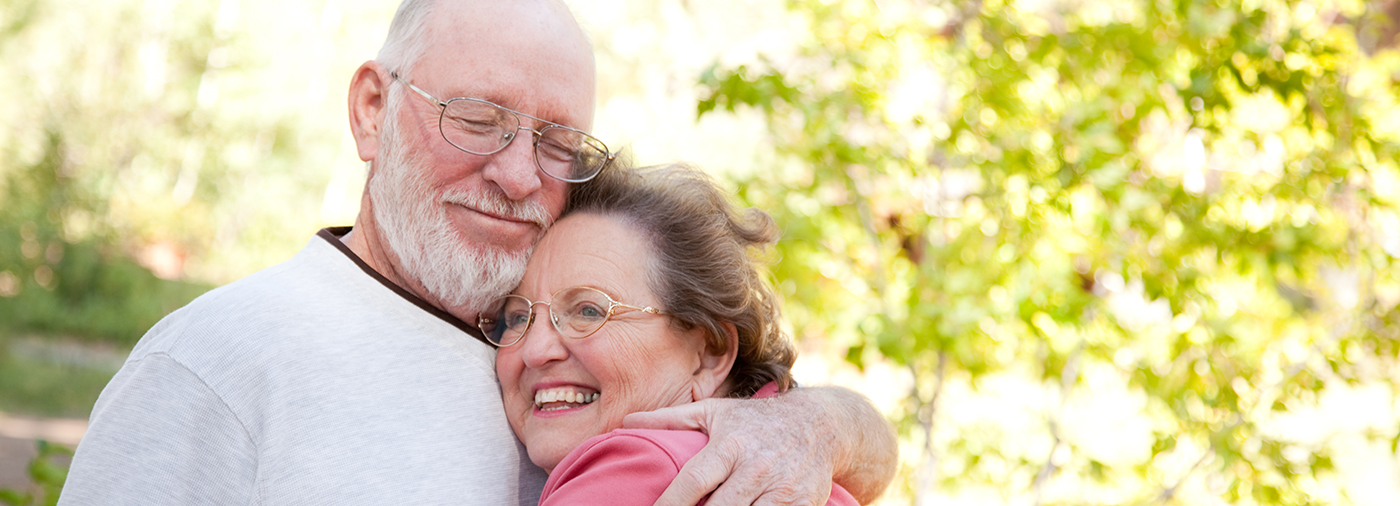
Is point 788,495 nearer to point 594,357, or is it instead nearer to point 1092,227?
point 594,357

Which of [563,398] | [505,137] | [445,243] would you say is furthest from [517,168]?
[563,398]

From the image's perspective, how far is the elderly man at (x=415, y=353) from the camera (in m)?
1.44

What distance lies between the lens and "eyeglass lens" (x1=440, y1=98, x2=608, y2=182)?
172 cm

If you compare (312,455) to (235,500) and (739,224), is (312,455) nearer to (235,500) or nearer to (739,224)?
(235,500)

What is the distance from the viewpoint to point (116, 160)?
15.0 metres

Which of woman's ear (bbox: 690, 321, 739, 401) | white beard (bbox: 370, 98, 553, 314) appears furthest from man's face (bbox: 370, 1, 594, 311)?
woman's ear (bbox: 690, 321, 739, 401)

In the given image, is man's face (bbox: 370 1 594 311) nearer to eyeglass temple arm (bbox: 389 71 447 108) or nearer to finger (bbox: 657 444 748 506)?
eyeglass temple arm (bbox: 389 71 447 108)

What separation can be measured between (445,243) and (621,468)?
622 millimetres

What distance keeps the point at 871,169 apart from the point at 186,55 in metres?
17.5

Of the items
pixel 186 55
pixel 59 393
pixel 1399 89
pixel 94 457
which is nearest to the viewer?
pixel 94 457

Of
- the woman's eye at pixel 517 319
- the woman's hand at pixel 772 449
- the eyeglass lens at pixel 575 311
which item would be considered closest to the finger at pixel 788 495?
the woman's hand at pixel 772 449

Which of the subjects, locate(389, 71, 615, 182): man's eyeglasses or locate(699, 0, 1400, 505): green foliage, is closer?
locate(389, 71, 615, 182): man's eyeglasses

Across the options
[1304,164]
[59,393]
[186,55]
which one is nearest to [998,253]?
[1304,164]

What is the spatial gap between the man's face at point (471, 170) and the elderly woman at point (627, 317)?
7cm
